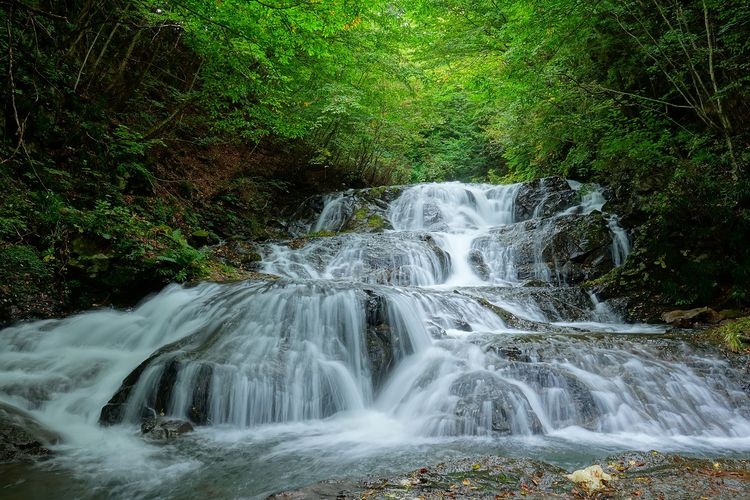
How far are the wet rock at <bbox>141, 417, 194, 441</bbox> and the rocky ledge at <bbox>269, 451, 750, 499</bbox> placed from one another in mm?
2071

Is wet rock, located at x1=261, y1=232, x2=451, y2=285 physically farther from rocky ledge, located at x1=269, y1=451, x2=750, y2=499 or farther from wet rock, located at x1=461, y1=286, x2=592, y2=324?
rocky ledge, located at x1=269, y1=451, x2=750, y2=499

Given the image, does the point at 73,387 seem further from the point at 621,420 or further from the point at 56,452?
the point at 621,420

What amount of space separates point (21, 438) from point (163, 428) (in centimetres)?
111

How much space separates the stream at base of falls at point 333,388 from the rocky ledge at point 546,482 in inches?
21.1

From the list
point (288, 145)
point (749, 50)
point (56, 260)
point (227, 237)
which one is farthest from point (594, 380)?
point (288, 145)

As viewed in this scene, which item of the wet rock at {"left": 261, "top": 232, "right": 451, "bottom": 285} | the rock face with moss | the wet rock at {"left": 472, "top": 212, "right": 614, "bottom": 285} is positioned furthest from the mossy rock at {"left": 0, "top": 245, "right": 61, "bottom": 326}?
the wet rock at {"left": 472, "top": 212, "right": 614, "bottom": 285}

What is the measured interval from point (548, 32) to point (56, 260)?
380 inches

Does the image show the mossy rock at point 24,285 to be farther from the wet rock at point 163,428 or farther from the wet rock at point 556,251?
the wet rock at point 556,251

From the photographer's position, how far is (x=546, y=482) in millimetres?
2637

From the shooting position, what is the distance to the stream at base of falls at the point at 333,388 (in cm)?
355

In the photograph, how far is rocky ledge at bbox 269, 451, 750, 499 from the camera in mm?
2477

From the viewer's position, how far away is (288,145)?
49.4ft

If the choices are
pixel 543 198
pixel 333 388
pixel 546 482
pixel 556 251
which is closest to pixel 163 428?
pixel 333 388

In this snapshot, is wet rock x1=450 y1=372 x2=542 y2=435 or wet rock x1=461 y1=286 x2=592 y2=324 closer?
wet rock x1=450 y1=372 x2=542 y2=435
